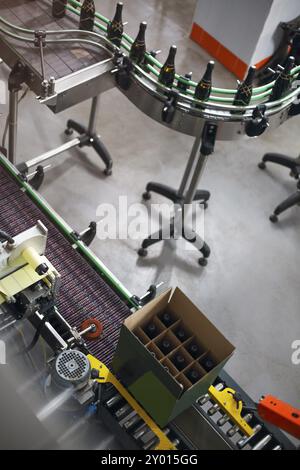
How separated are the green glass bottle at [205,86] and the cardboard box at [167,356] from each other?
1.31 metres

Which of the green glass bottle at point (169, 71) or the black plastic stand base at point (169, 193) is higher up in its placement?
the green glass bottle at point (169, 71)

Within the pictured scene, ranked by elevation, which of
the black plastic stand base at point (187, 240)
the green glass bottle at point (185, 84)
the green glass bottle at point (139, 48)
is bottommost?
the black plastic stand base at point (187, 240)

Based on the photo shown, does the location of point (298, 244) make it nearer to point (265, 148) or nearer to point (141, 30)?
point (265, 148)

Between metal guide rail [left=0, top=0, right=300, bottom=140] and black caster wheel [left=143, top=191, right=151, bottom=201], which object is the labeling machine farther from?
black caster wheel [left=143, top=191, right=151, bottom=201]

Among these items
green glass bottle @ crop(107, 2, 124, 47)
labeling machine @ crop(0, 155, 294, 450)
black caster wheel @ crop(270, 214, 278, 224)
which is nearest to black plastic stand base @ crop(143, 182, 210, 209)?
black caster wheel @ crop(270, 214, 278, 224)

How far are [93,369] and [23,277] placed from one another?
425mm

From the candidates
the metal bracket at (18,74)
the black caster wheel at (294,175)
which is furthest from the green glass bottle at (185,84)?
the black caster wheel at (294,175)

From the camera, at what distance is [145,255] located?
392 cm

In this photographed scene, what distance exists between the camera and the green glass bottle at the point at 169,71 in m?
3.06

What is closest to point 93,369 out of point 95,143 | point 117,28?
point 117,28

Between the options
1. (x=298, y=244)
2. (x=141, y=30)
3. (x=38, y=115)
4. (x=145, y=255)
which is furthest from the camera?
(x=38, y=115)

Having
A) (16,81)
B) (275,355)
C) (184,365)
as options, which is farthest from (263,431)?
(16,81)

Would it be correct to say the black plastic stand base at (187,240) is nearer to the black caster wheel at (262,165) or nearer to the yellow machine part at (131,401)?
the black caster wheel at (262,165)

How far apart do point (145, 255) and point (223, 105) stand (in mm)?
1222
